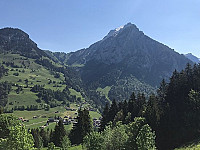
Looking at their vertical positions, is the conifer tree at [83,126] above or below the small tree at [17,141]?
below

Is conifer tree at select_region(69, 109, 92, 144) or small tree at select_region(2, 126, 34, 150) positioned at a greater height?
small tree at select_region(2, 126, 34, 150)

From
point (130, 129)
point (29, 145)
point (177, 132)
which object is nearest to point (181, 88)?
point (177, 132)

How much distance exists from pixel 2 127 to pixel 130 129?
2003 inches

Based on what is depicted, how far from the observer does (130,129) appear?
57750mm

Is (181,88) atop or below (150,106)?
atop

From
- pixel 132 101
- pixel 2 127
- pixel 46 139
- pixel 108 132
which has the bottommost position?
pixel 46 139

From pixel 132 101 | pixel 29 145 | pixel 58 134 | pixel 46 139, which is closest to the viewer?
pixel 29 145

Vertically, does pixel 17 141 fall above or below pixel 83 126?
above

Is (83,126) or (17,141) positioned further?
(83,126)

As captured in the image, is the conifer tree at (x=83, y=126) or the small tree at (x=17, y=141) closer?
the small tree at (x=17, y=141)

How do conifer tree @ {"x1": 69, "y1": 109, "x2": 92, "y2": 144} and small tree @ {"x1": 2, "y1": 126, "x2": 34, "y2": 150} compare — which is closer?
small tree @ {"x1": 2, "y1": 126, "x2": 34, "y2": 150}

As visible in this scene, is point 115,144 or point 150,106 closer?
point 115,144

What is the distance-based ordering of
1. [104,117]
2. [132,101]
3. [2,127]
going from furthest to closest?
[104,117] < [132,101] < [2,127]

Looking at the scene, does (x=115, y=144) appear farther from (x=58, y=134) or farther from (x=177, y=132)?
(x=58, y=134)
